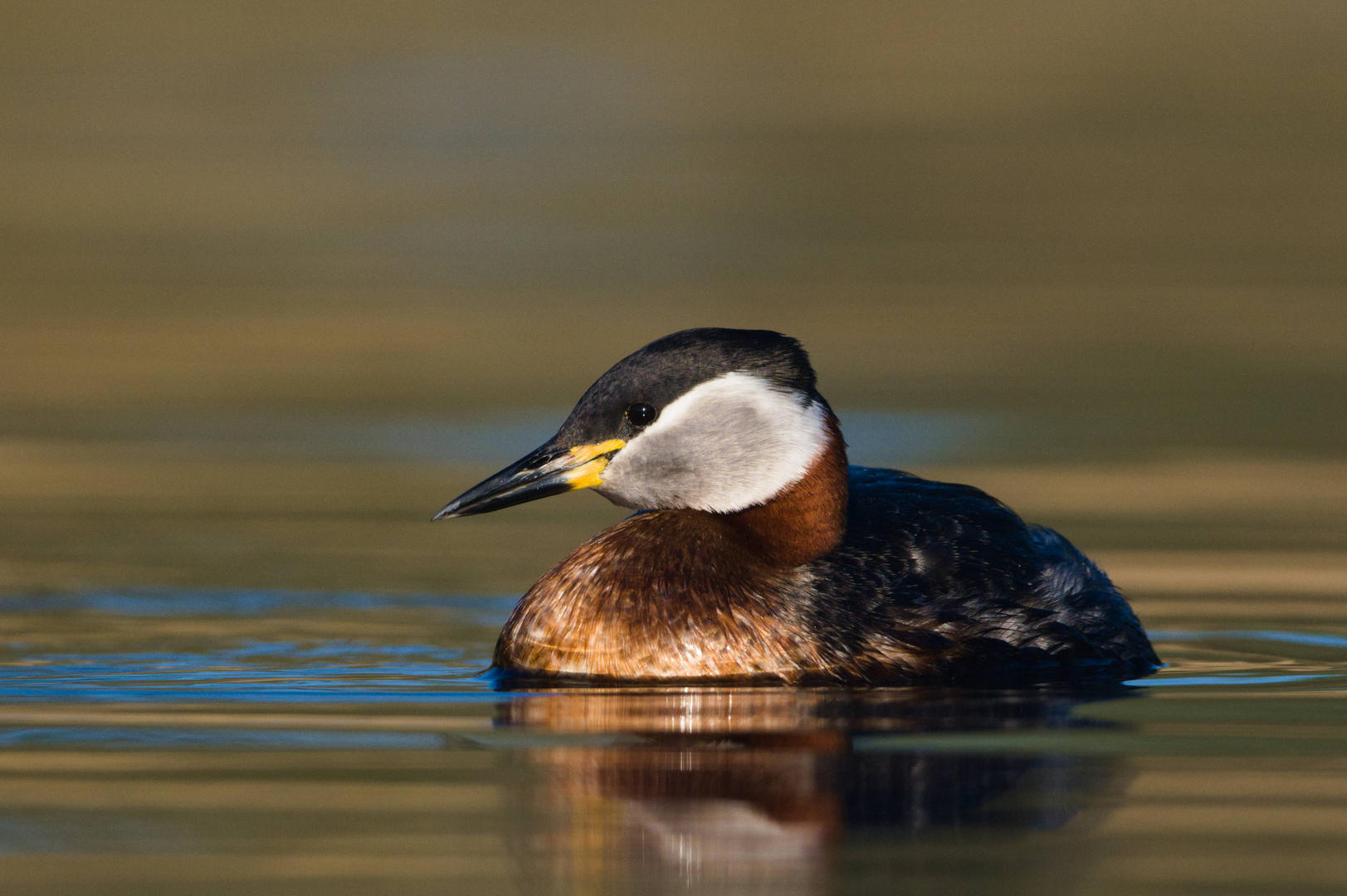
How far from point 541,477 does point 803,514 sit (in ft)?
3.29

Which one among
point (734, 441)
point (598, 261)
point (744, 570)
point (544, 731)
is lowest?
point (544, 731)

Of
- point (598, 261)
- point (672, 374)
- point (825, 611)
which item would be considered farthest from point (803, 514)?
point (598, 261)

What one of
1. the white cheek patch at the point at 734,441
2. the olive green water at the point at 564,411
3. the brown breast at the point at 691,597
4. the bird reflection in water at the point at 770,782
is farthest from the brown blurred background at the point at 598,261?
the bird reflection in water at the point at 770,782

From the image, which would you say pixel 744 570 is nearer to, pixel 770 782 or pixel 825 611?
pixel 825 611

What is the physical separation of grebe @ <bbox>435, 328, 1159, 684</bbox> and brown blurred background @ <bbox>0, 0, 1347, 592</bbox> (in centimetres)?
161

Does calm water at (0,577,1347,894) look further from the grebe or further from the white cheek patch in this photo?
the white cheek patch

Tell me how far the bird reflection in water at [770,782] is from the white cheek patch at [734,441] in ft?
3.00

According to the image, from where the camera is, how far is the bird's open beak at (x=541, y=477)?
878 cm

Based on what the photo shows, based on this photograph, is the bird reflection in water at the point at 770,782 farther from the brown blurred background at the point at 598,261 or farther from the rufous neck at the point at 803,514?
the brown blurred background at the point at 598,261

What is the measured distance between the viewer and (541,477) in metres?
8.80

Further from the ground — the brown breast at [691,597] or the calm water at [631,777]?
the brown breast at [691,597]

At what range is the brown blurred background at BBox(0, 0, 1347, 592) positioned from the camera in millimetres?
11945

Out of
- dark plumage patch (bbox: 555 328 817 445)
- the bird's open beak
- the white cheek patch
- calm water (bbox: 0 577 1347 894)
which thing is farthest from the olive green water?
dark plumage patch (bbox: 555 328 817 445)

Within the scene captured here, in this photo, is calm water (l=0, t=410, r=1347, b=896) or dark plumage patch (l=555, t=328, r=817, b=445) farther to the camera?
dark plumage patch (l=555, t=328, r=817, b=445)
